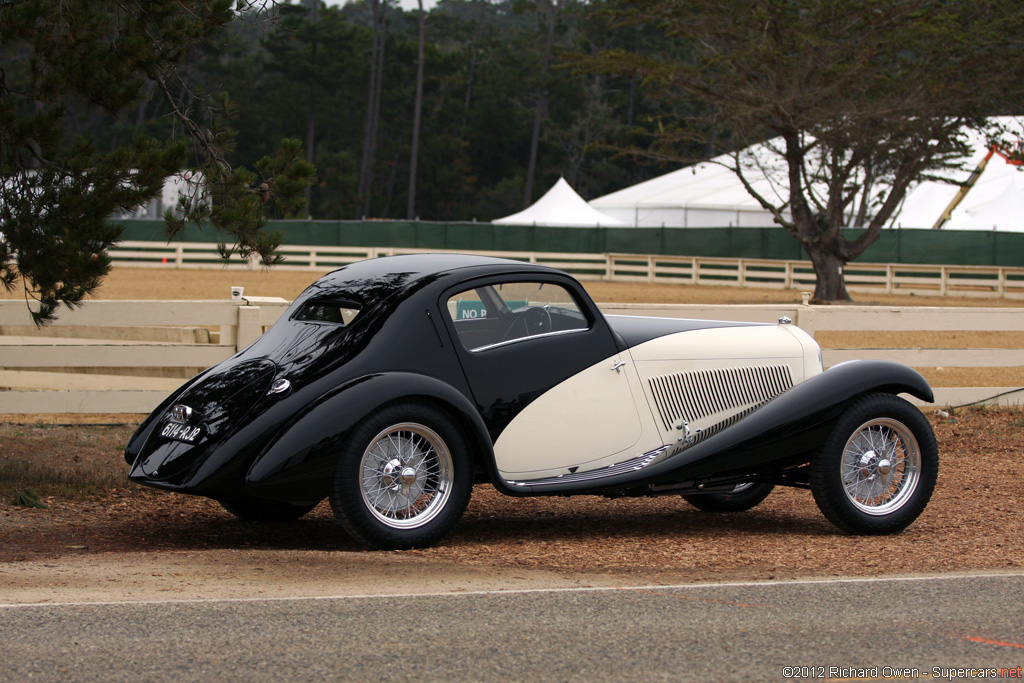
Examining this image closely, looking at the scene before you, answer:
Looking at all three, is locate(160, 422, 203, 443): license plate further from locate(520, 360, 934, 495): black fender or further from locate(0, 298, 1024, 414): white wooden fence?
locate(0, 298, 1024, 414): white wooden fence

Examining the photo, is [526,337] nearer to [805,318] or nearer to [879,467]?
[879,467]

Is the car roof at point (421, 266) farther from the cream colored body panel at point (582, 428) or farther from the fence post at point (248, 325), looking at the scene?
the fence post at point (248, 325)

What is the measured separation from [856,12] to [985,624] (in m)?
25.6

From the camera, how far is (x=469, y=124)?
86062mm

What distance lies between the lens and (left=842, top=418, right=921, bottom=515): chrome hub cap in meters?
6.71

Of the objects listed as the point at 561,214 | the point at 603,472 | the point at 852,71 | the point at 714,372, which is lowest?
the point at 603,472

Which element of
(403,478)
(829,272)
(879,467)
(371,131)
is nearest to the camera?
(403,478)

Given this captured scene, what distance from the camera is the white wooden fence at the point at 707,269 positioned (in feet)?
116

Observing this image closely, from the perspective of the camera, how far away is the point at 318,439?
18.5 ft

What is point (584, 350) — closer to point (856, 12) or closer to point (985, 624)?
point (985, 624)

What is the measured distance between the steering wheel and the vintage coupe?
0.01 meters

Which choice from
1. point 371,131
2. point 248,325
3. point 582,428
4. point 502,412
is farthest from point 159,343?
point 371,131

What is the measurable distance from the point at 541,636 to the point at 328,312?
267 cm

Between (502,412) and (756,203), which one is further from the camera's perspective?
(756,203)
